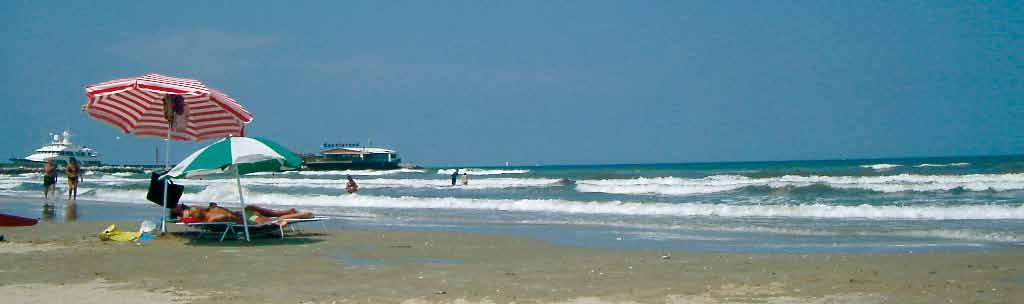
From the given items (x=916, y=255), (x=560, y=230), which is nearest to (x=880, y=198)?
(x=560, y=230)

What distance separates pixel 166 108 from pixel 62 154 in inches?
3271

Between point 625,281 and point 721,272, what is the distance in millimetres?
1224

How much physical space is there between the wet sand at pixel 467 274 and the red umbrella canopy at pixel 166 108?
75.0 inches

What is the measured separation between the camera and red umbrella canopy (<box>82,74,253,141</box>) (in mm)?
11414

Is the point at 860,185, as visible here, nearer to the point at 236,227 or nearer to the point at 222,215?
the point at 236,227

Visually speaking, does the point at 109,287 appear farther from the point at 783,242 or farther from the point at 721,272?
the point at 783,242

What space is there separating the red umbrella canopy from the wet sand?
6.25 ft

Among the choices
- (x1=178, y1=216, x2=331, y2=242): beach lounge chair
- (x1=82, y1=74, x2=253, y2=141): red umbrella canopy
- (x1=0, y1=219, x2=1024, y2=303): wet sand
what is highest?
(x1=82, y1=74, x2=253, y2=141): red umbrella canopy

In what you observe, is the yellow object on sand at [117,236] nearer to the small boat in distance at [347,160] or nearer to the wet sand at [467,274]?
the wet sand at [467,274]

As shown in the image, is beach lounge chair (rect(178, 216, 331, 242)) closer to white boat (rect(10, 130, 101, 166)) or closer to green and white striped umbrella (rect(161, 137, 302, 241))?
green and white striped umbrella (rect(161, 137, 302, 241))

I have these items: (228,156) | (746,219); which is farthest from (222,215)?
(746,219)

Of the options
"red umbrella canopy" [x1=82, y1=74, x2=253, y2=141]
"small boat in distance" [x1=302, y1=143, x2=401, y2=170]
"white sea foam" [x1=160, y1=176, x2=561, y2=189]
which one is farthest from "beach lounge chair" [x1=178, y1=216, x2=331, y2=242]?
"small boat in distance" [x1=302, y1=143, x2=401, y2=170]

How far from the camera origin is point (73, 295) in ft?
22.1

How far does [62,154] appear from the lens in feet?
278
